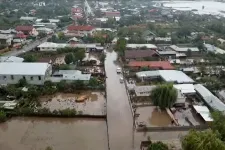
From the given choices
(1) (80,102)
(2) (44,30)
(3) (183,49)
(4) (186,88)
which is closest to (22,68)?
(1) (80,102)

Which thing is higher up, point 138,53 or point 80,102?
point 138,53

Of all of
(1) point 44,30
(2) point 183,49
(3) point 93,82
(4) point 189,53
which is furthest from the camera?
(1) point 44,30

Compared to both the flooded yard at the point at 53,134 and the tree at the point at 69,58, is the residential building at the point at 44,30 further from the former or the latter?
the flooded yard at the point at 53,134

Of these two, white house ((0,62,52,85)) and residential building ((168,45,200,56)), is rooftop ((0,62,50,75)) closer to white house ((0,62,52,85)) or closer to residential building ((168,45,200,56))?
white house ((0,62,52,85))

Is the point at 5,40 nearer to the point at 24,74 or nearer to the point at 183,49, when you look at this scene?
the point at 24,74

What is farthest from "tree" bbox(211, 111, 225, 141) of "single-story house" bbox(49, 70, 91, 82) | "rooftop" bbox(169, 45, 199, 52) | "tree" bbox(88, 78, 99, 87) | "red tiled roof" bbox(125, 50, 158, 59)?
"rooftop" bbox(169, 45, 199, 52)

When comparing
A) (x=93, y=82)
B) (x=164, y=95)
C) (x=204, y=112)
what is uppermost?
(x=164, y=95)
